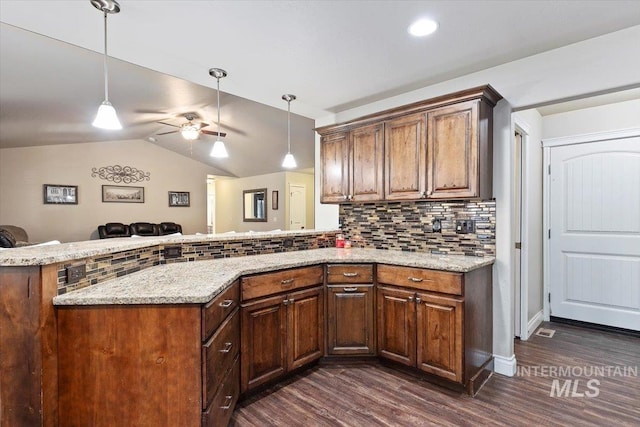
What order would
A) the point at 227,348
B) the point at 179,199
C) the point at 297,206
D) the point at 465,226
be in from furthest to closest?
1. the point at 297,206
2. the point at 179,199
3. the point at 465,226
4. the point at 227,348

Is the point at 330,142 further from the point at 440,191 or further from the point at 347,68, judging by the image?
the point at 440,191

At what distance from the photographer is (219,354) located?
1.65m

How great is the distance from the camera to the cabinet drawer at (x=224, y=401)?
1499 mm

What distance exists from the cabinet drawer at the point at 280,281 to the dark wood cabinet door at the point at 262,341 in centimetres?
6

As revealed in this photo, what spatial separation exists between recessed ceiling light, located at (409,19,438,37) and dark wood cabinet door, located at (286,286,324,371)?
6.38 ft

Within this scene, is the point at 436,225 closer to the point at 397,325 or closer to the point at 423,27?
the point at 397,325

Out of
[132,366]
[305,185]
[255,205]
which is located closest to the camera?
[132,366]

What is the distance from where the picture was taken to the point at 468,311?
225cm

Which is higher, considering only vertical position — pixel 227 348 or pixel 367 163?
pixel 367 163

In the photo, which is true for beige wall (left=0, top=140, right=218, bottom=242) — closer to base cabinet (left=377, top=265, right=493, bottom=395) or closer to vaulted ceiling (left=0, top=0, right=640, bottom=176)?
vaulted ceiling (left=0, top=0, right=640, bottom=176)

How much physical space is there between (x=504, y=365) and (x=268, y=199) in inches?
283

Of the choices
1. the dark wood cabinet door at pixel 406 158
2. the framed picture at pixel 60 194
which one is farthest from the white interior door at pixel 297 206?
the dark wood cabinet door at pixel 406 158

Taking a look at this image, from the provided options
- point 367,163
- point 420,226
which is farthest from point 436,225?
point 367,163

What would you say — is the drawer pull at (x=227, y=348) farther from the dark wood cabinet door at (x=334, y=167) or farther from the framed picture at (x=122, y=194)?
the framed picture at (x=122, y=194)
